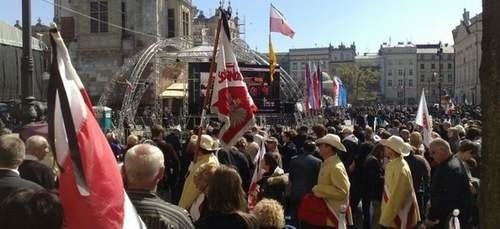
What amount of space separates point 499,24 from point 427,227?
4.38 meters

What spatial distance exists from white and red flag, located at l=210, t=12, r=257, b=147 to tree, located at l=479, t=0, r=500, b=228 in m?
5.51

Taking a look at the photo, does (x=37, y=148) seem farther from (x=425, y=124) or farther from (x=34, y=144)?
(x=425, y=124)

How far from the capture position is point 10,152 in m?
5.14

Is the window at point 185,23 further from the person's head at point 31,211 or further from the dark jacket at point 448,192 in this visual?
the person's head at point 31,211

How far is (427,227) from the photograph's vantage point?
7465mm

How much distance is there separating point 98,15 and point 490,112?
44.0 m

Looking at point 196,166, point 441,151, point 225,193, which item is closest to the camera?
point 225,193

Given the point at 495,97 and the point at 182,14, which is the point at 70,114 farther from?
the point at 182,14

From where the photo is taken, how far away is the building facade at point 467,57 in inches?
4301

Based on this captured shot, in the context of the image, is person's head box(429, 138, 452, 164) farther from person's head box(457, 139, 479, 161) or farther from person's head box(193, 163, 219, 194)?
person's head box(193, 163, 219, 194)

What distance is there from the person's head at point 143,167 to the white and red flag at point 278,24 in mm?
21751

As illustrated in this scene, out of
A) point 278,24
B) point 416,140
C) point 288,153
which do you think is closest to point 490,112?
point 416,140

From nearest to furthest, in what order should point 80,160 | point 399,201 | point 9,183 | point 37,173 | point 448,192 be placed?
point 80,160 < point 9,183 < point 37,173 < point 448,192 < point 399,201

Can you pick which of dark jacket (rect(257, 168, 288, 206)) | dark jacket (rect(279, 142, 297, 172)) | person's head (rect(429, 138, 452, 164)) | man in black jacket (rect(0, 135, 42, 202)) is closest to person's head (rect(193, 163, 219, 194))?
man in black jacket (rect(0, 135, 42, 202))
